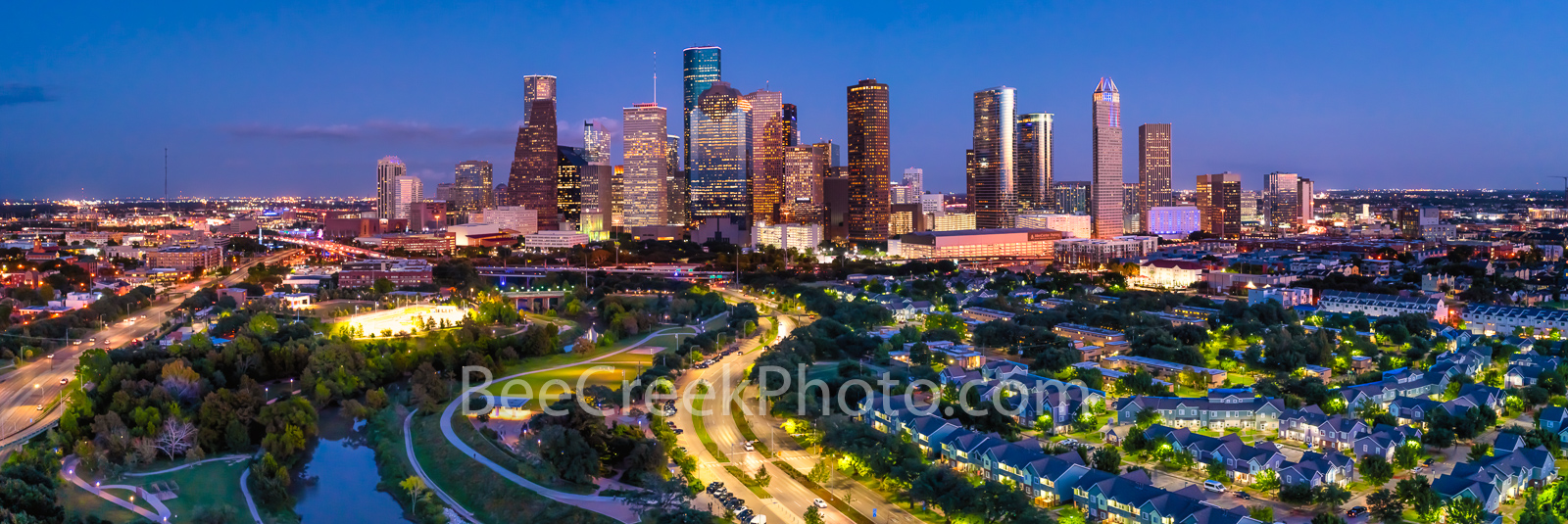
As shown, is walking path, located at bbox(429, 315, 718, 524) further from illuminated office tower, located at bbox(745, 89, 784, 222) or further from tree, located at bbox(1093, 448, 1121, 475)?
illuminated office tower, located at bbox(745, 89, 784, 222)

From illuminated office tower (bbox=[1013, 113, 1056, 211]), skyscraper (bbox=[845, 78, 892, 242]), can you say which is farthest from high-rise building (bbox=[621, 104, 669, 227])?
illuminated office tower (bbox=[1013, 113, 1056, 211])

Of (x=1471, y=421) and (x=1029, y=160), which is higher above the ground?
(x=1029, y=160)

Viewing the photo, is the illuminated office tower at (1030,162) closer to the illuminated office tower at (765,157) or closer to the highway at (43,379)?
the illuminated office tower at (765,157)

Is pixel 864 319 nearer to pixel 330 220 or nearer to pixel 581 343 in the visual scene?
pixel 581 343

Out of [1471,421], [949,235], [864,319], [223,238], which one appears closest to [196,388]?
[864,319]

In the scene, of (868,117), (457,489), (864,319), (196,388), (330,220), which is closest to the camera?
(457,489)

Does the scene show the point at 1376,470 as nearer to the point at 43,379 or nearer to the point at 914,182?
the point at 43,379

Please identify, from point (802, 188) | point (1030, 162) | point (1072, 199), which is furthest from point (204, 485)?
point (1072, 199)

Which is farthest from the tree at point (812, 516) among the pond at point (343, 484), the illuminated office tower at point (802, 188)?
the illuminated office tower at point (802, 188)
